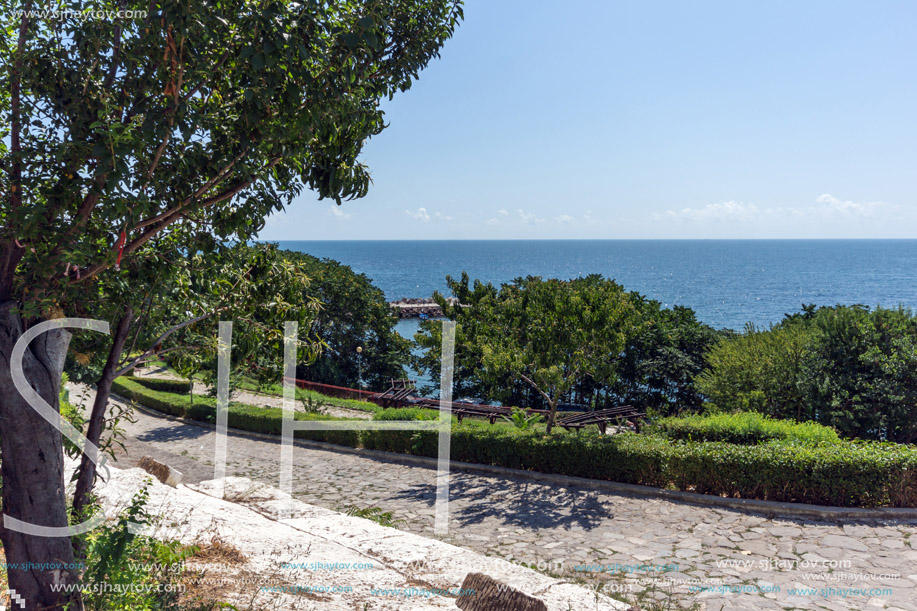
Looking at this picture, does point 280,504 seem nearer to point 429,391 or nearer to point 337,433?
point 337,433

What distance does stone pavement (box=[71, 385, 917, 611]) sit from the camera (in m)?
7.24

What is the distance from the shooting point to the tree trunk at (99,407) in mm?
5297

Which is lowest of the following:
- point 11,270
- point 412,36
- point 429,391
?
point 429,391

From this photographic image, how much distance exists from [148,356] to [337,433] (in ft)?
42.2

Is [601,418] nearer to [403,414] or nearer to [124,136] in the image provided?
[403,414]

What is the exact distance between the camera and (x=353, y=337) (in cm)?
3250

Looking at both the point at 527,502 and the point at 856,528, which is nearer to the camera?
the point at 856,528

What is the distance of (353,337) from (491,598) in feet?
91.7

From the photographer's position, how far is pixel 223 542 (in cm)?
671

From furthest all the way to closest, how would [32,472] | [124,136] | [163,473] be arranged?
[163,473] < [32,472] < [124,136]

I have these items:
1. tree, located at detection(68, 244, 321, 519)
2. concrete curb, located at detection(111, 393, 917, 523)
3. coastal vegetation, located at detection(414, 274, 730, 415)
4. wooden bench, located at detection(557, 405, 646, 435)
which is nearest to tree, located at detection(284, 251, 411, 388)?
coastal vegetation, located at detection(414, 274, 730, 415)

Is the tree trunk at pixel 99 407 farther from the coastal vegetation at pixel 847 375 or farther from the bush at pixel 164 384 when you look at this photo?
the bush at pixel 164 384

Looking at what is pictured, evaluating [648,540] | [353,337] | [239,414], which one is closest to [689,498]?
[648,540]

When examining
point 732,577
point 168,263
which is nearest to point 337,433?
point 732,577
